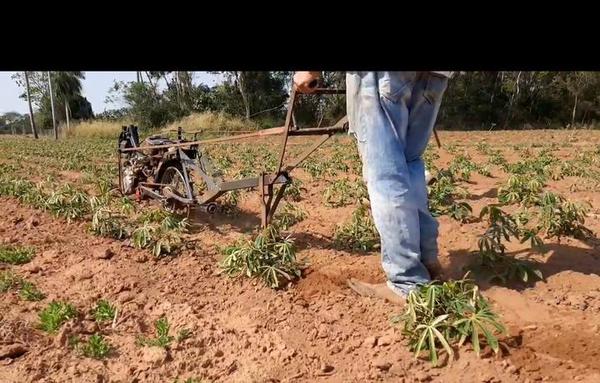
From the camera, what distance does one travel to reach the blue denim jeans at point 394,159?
9.06 feet

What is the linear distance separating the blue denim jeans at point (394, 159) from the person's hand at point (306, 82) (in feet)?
0.92

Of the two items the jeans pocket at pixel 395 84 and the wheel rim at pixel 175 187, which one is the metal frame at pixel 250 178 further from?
the jeans pocket at pixel 395 84

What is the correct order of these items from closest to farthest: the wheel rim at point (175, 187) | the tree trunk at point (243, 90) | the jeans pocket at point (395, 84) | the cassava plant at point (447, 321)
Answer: the cassava plant at point (447, 321), the jeans pocket at point (395, 84), the wheel rim at point (175, 187), the tree trunk at point (243, 90)

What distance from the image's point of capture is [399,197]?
2.76 metres

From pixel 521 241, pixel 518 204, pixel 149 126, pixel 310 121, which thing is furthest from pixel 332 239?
pixel 149 126

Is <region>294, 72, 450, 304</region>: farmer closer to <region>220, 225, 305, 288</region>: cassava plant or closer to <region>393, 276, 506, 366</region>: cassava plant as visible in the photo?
<region>393, 276, 506, 366</region>: cassava plant

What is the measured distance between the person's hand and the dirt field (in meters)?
1.17

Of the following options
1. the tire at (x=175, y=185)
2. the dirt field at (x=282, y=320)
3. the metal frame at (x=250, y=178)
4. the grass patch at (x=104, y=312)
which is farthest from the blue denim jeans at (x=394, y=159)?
the tire at (x=175, y=185)

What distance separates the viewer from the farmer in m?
2.76

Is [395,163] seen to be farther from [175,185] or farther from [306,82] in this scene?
[175,185]

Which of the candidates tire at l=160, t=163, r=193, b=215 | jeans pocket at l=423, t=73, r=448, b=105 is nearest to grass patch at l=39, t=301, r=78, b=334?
tire at l=160, t=163, r=193, b=215
